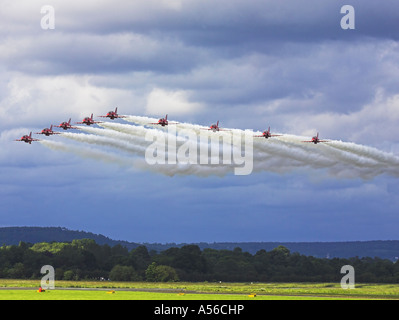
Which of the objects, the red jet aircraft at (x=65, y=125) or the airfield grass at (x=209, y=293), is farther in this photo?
the red jet aircraft at (x=65, y=125)

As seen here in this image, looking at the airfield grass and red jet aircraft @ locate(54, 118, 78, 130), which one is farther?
red jet aircraft @ locate(54, 118, 78, 130)

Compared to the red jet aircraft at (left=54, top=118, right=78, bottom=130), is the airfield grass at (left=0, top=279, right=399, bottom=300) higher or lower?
lower

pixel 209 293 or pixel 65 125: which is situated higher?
pixel 65 125

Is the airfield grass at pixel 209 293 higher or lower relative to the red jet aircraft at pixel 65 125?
lower

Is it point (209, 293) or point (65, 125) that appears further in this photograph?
point (65, 125)
